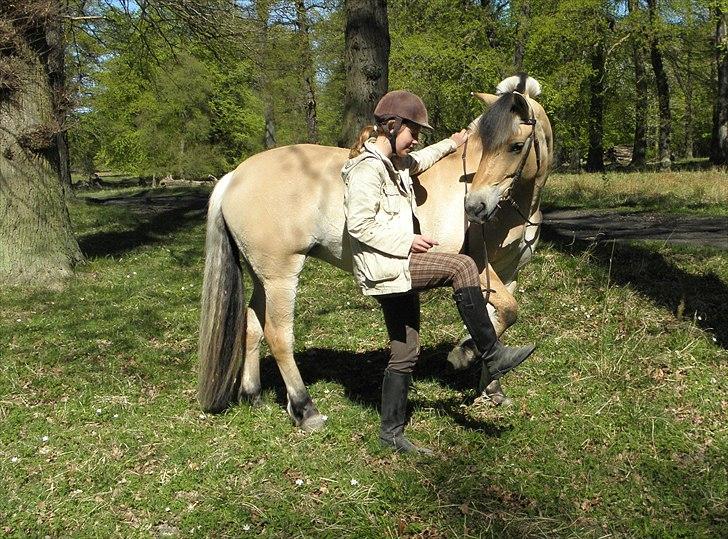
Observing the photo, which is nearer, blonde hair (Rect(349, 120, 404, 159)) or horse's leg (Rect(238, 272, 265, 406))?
blonde hair (Rect(349, 120, 404, 159))

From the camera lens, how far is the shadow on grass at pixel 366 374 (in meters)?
5.32

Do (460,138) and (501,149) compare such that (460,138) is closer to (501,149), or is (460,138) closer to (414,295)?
(501,149)

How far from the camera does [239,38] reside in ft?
38.2

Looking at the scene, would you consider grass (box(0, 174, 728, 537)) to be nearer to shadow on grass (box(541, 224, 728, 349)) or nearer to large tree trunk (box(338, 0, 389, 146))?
shadow on grass (box(541, 224, 728, 349))

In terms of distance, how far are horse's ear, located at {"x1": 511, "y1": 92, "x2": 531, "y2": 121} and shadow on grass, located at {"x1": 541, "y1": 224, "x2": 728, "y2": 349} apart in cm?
260

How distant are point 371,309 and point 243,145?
33.8m

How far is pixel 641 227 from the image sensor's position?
36.5 feet

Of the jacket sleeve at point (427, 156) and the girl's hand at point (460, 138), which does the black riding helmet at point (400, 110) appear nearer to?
the jacket sleeve at point (427, 156)

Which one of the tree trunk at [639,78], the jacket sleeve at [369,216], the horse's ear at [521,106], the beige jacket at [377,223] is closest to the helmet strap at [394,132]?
the beige jacket at [377,223]

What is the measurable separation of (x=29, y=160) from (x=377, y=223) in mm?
7049

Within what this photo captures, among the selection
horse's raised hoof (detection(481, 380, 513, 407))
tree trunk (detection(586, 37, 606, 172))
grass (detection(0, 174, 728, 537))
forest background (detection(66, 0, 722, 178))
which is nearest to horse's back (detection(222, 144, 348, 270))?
grass (detection(0, 174, 728, 537))

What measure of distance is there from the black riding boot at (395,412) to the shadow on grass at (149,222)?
8.16 metres

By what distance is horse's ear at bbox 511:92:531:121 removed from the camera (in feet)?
14.6

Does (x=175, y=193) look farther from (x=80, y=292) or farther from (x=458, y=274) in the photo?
(x=458, y=274)
